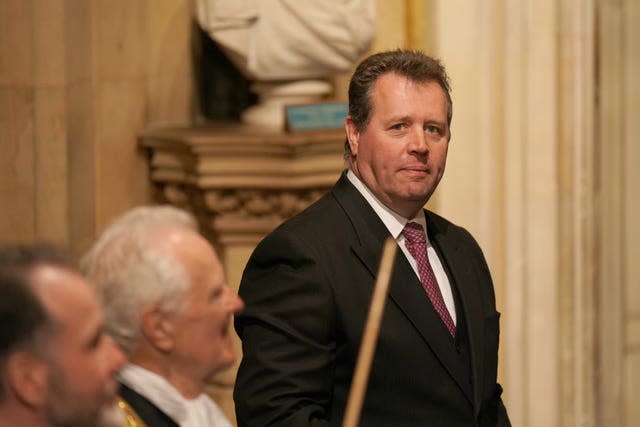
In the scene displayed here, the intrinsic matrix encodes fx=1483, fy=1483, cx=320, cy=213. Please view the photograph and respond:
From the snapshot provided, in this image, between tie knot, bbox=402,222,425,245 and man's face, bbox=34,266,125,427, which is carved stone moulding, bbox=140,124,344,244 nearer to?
tie knot, bbox=402,222,425,245

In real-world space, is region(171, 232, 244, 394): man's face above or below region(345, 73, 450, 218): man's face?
below

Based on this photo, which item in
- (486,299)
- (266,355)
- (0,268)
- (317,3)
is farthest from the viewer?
(317,3)

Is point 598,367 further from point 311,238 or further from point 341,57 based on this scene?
point 311,238

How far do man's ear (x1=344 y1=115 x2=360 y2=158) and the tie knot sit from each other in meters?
0.19

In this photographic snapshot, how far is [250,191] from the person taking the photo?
A: 4871 millimetres

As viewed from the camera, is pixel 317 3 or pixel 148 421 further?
pixel 317 3

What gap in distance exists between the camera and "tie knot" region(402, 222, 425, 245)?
124 inches

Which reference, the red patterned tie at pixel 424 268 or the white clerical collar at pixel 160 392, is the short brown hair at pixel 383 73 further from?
the white clerical collar at pixel 160 392

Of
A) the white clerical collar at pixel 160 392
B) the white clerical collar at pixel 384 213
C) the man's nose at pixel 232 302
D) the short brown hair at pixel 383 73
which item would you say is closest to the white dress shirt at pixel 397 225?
the white clerical collar at pixel 384 213

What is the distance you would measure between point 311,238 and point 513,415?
7.59 ft

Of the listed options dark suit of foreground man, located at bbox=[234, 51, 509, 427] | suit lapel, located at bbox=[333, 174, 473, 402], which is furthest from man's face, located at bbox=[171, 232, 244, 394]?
suit lapel, located at bbox=[333, 174, 473, 402]

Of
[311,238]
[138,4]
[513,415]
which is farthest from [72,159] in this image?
[311,238]

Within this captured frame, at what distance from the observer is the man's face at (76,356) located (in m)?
1.91

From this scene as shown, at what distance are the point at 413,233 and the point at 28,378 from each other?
1.41 meters
